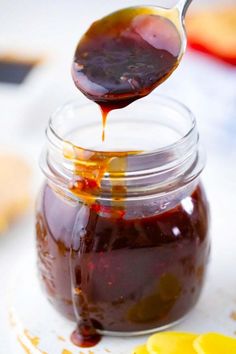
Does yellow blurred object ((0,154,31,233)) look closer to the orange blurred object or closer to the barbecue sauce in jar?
the barbecue sauce in jar

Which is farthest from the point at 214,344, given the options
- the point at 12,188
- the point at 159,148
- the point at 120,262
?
the point at 12,188

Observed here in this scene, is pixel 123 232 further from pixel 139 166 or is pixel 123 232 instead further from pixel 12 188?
pixel 12 188

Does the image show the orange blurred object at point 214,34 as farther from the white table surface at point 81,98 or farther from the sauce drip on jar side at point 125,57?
the sauce drip on jar side at point 125,57

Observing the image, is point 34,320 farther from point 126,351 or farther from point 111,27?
point 111,27

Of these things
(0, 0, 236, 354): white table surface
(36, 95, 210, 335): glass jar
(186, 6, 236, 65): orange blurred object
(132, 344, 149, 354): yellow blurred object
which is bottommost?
(0, 0, 236, 354): white table surface

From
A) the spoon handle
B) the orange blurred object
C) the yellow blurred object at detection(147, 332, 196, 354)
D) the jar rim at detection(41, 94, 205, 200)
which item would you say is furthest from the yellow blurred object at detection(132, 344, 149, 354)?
the orange blurred object

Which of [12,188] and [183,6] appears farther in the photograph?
[12,188]
